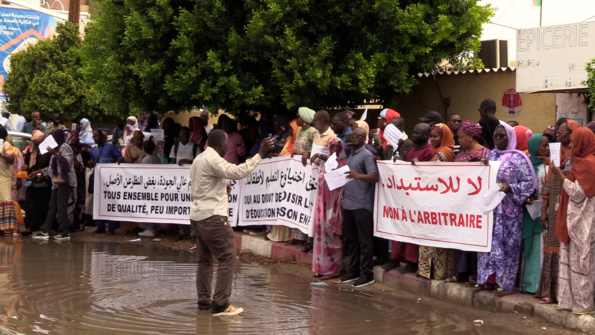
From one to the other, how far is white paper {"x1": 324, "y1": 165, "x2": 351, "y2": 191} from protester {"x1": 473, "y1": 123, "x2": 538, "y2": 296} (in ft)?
6.74

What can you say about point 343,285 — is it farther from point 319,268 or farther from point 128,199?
point 128,199

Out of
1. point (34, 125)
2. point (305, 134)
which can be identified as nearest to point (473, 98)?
point (305, 134)

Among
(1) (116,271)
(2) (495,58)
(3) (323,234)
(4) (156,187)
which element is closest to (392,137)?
(3) (323,234)

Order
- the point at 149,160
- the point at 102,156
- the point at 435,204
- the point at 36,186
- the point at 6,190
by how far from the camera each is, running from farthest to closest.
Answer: the point at 102,156 < the point at 149,160 < the point at 36,186 < the point at 6,190 < the point at 435,204

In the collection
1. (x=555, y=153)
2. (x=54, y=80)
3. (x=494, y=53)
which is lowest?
(x=555, y=153)

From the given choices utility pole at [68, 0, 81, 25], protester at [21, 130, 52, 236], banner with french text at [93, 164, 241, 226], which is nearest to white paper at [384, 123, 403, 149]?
→ banner with french text at [93, 164, 241, 226]

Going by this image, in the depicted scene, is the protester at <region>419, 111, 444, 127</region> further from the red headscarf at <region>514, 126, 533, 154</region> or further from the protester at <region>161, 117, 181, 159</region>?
the protester at <region>161, 117, 181, 159</region>

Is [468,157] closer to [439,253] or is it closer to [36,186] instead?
[439,253]

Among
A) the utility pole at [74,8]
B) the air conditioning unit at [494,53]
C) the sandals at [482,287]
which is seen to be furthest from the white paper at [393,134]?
the utility pole at [74,8]

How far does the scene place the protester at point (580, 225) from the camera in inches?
308

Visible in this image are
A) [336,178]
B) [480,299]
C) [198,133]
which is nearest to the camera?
[480,299]

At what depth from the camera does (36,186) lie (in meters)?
16.1

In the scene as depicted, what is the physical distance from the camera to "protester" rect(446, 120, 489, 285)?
942cm

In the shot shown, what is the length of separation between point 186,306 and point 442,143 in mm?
3490
